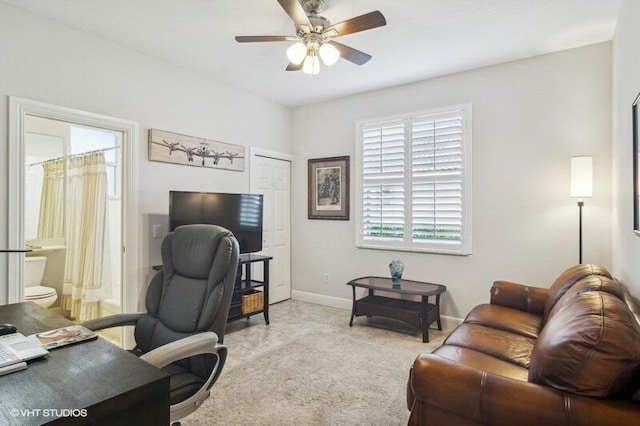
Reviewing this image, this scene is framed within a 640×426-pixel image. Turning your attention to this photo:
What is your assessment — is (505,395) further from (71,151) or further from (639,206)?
(71,151)

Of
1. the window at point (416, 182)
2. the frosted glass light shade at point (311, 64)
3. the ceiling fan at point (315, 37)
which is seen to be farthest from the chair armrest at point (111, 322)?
the window at point (416, 182)

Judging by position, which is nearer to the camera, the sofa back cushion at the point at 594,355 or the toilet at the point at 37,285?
the sofa back cushion at the point at 594,355

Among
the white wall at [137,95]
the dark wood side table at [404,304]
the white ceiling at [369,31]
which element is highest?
the white ceiling at [369,31]

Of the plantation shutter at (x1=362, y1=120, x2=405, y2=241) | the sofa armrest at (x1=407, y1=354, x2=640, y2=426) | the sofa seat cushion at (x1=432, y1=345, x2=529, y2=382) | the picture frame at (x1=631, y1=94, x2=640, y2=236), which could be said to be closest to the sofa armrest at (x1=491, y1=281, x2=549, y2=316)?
the picture frame at (x1=631, y1=94, x2=640, y2=236)

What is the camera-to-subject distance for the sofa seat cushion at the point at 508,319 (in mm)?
2496

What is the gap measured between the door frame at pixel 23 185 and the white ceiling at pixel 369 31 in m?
0.73

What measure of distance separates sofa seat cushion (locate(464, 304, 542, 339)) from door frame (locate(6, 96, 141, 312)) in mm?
2989

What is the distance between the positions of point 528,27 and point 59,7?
368cm

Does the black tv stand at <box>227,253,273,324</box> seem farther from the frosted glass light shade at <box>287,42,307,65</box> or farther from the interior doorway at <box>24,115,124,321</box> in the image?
the frosted glass light shade at <box>287,42,307,65</box>

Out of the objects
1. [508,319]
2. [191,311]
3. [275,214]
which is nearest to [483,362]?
[508,319]

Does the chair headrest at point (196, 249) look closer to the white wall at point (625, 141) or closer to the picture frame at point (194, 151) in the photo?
the picture frame at point (194, 151)

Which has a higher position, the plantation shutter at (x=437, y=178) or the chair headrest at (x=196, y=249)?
the plantation shutter at (x=437, y=178)

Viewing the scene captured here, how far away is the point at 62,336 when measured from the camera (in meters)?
1.45

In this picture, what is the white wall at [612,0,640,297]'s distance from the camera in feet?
7.06
